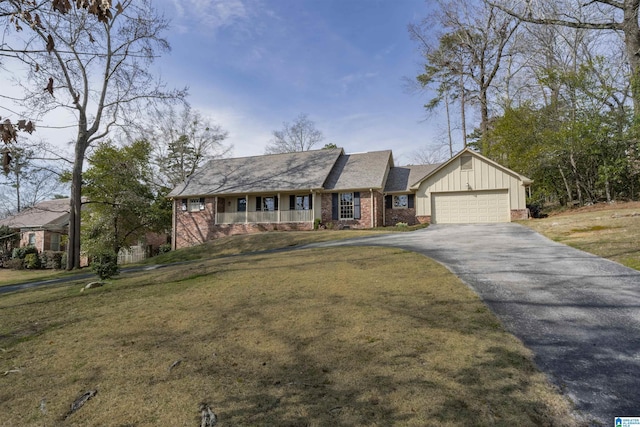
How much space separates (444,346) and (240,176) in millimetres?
23125

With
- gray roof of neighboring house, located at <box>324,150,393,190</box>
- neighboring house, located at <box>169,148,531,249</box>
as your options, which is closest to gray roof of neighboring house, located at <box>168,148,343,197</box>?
neighboring house, located at <box>169,148,531,249</box>

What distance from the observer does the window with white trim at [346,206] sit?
69.8ft

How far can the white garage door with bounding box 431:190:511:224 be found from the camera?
19.0m

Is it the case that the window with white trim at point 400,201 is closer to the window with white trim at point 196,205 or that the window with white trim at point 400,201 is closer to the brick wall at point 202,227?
the brick wall at point 202,227

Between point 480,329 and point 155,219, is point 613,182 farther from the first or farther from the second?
point 155,219

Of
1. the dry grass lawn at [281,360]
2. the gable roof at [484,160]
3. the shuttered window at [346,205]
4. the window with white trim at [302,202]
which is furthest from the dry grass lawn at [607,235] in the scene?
the window with white trim at [302,202]

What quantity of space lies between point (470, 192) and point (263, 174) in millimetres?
13955

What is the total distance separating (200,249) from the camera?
59.8ft

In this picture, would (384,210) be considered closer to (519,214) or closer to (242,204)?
(519,214)

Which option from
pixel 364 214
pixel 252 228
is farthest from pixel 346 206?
pixel 252 228

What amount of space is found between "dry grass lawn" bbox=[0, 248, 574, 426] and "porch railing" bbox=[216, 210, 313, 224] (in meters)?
15.6

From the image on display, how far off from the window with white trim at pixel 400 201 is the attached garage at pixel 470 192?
1.23m

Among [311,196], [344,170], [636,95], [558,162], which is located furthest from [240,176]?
[636,95]

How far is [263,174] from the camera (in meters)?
24.8
